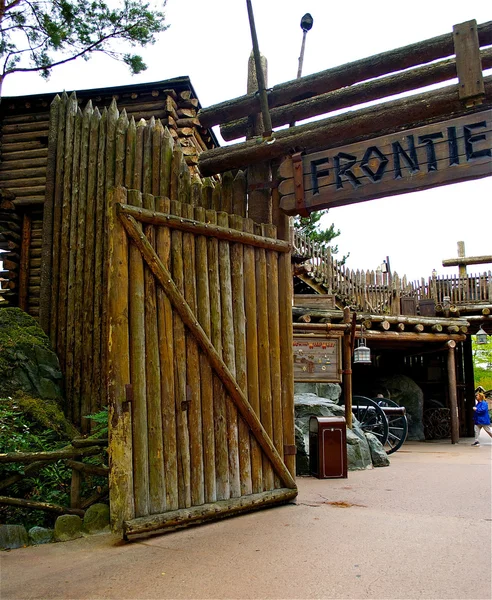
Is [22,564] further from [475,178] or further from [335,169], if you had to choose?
[475,178]

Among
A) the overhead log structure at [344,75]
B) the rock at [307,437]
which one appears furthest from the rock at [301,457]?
the overhead log structure at [344,75]

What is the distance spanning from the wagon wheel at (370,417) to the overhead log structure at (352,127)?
626 cm

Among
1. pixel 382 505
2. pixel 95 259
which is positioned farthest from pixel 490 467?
pixel 95 259

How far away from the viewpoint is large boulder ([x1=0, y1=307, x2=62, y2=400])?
25.4 feet

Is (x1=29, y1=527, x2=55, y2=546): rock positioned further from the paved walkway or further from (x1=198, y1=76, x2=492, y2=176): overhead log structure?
(x1=198, y1=76, x2=492, y2=176): overhead log structure

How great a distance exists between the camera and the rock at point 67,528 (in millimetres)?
4645

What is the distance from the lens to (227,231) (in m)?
5.78

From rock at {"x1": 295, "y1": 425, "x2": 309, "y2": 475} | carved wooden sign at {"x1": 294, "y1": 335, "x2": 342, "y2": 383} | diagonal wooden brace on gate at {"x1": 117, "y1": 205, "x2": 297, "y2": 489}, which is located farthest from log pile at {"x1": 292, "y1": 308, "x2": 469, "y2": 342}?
diagonal wooden brace on gate at {"x1": 117, "y1": 205, "x2": 297, "y2": 489}

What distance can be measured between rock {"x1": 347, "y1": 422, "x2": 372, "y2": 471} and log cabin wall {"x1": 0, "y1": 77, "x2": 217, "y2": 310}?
5.92m

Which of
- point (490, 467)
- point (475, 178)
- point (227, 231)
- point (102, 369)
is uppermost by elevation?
point (475, 178)

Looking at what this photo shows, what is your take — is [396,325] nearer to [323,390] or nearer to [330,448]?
[323,390]

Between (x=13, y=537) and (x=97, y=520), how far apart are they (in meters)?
0.69

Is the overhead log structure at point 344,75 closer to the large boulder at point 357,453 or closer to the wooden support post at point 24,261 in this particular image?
the large boulder at point 357,453

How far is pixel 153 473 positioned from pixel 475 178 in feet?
13.5
